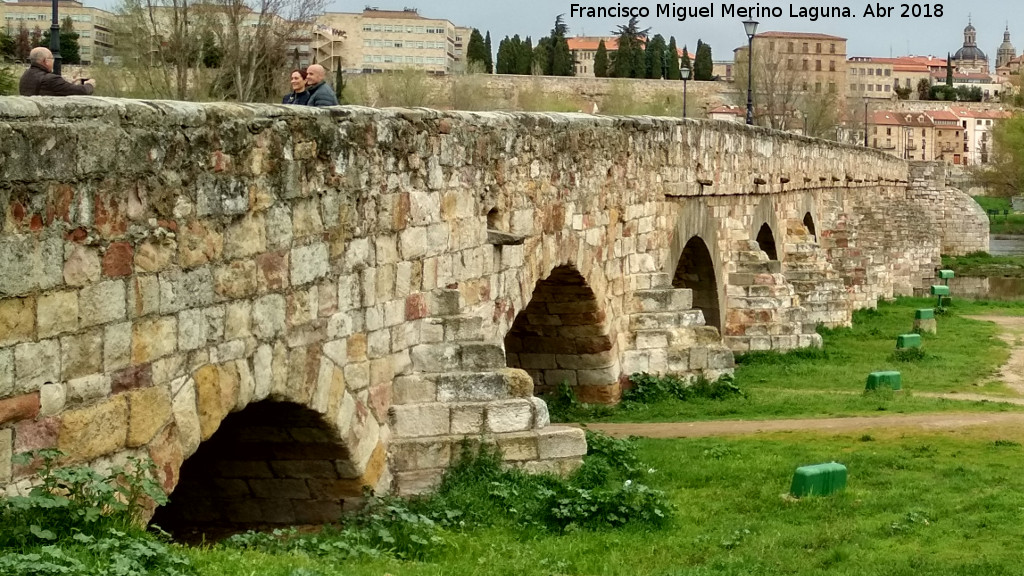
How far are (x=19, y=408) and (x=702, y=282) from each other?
1549 cm

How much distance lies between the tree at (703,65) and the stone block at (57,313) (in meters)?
102

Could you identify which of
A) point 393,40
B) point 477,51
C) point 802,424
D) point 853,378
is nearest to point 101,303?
point 802,424

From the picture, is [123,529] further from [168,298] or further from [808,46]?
[808,46]

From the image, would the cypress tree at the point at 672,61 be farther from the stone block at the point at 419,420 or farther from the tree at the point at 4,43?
the stone block at the point at 419,420

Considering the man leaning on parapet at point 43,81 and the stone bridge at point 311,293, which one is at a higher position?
the man leaning on parapet at point 43,81

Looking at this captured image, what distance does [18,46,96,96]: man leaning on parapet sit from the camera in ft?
32.4

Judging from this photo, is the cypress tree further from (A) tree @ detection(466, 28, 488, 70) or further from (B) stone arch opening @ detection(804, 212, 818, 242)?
(B) stone arch opening @ detection(804, 212, 818, 242)

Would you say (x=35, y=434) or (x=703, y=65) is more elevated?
(x=703, y=65)

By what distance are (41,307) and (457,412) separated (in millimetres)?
3918

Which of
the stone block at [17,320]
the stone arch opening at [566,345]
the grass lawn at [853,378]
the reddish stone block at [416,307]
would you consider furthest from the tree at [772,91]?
the stone block at [17,320]

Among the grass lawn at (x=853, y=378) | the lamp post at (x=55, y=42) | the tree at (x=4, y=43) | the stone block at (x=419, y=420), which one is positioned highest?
the tree at (x=4, y=43)

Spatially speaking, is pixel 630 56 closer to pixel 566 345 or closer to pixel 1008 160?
pixel 1008 160

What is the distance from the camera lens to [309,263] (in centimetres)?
848

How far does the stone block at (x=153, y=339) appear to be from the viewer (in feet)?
22.5
